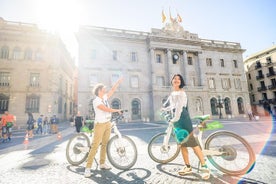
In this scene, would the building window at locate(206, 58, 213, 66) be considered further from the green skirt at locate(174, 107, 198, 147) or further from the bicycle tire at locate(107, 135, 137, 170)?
the bicycle tire at locate(107, 135, 137, 170)

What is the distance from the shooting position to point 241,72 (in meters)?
28.3

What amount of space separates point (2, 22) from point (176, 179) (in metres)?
27.5

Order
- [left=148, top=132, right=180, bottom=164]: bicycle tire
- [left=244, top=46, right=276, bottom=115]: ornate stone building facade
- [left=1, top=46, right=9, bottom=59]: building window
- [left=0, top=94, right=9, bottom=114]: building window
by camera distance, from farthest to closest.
→ [left=244, top=46, right=276, bottom=115]: ornate stone building facade
[left=1, top=46, right=9, bottom=59]: building window
[left=0, top=94, right=9, bottom=114]: building window
[left=148, top=132, right=180, bottom=164]: bicycle tire

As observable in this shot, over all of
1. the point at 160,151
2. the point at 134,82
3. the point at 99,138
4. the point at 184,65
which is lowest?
the point at 160,151

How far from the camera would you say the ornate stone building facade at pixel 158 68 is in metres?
21.4

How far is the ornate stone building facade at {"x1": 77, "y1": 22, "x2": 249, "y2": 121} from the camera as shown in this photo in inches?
843

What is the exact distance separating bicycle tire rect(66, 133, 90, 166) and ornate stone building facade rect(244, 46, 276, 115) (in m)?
40.5

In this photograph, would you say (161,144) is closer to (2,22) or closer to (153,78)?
(153,78)

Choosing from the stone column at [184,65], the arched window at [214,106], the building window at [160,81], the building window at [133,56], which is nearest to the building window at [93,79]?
the building window at [133,56]

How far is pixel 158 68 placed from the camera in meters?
24.0

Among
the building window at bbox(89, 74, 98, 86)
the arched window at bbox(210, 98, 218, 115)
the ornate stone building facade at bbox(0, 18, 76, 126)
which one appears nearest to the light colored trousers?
the ornate stone building facade at bbox(0, 18, 76, 126)

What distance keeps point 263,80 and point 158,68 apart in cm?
2775

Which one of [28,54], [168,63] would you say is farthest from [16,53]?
[168,63]

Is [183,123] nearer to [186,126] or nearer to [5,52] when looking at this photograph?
[186,126]
